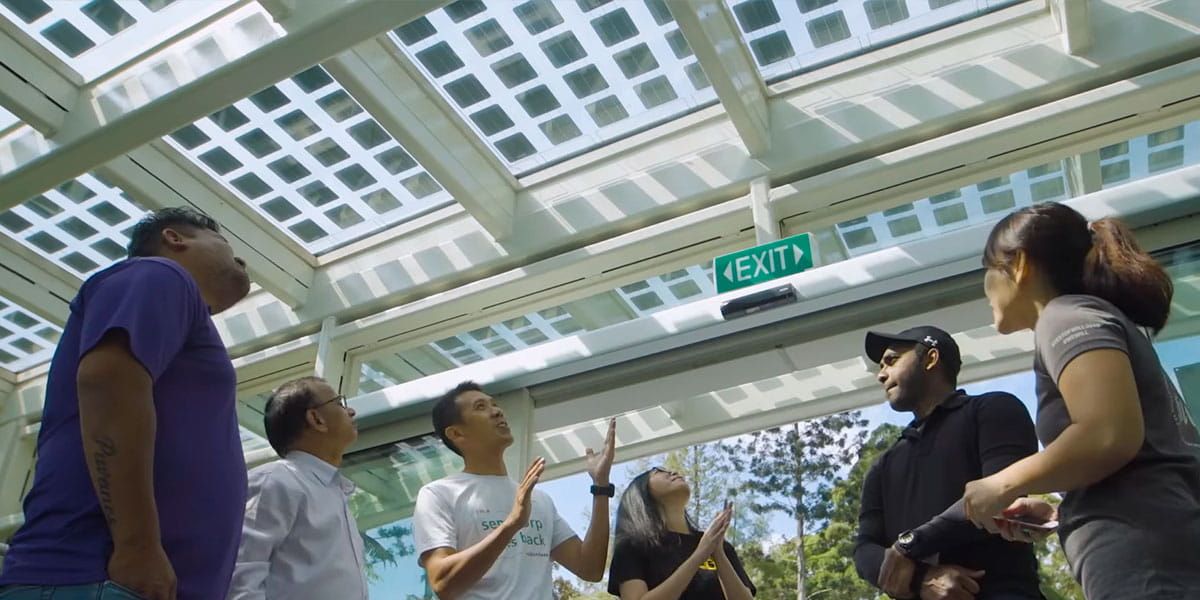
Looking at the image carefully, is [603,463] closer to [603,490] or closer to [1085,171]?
[603,490]

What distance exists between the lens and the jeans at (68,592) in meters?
1.29

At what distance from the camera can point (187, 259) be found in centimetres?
182

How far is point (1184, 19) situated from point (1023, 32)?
59 centimetres

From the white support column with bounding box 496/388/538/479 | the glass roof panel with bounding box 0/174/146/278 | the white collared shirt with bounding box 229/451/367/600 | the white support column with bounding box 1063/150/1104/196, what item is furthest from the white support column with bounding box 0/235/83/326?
the white support column with bounding box 1063/150/1104/196

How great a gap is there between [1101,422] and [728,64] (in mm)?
2932

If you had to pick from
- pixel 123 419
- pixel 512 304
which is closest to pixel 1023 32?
pixel 512 304

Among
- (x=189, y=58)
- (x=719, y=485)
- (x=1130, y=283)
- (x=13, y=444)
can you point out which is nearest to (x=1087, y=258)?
(x=1130, y=283)

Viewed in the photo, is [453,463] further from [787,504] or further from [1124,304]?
[787,504]

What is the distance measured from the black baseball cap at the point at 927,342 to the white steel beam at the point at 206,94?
2.03m

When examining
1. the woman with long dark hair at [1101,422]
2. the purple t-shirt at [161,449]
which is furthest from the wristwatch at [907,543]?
the purple t-shirt at [161,449]

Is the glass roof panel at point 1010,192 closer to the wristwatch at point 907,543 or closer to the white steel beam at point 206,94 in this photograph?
the white steel beam at point 206,94

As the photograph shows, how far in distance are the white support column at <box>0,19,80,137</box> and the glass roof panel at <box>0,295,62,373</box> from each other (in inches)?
Answer: 78.3

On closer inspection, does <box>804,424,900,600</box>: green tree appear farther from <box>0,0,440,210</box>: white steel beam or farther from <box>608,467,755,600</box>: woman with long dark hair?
<box>0,0,440,210</box>: white steel beam

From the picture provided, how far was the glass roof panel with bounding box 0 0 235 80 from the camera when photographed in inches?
162
